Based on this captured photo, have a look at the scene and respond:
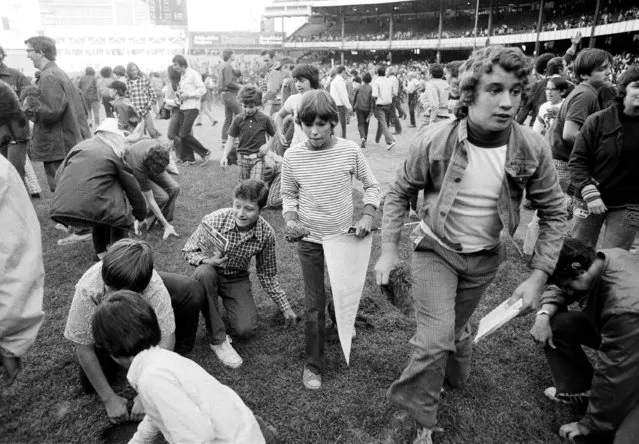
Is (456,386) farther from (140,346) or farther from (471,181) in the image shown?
(140,346)

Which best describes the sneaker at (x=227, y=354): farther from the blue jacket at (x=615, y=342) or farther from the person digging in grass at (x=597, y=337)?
the blue jacket at (x=615, y=342)

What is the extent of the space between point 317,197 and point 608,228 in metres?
2.09

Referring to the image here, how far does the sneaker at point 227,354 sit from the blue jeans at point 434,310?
45.7 inches

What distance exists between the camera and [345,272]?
9.00 ft

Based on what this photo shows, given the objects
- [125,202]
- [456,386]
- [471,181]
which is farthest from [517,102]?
[125,202]

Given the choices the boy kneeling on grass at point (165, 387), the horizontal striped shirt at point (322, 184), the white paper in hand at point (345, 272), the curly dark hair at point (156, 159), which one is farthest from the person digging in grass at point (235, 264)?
the curly dark hair at point (156, 159)

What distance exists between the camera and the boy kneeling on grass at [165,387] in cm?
158

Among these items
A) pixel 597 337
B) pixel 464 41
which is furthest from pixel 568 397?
pixel 464 41

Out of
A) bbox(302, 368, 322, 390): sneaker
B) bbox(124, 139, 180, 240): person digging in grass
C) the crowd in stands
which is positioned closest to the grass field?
bbox(302, 368, 322, 390): sneaker

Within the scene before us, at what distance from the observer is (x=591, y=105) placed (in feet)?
12.1

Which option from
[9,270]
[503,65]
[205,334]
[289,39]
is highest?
[289,39]

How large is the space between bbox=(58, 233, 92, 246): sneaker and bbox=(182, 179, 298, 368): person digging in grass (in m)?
2.47

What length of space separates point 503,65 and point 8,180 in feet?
7.40

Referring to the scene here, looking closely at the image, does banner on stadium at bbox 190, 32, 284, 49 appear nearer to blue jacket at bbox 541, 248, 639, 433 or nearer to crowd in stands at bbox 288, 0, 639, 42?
crowd in stands at bbox 288, 0, 639, 42
